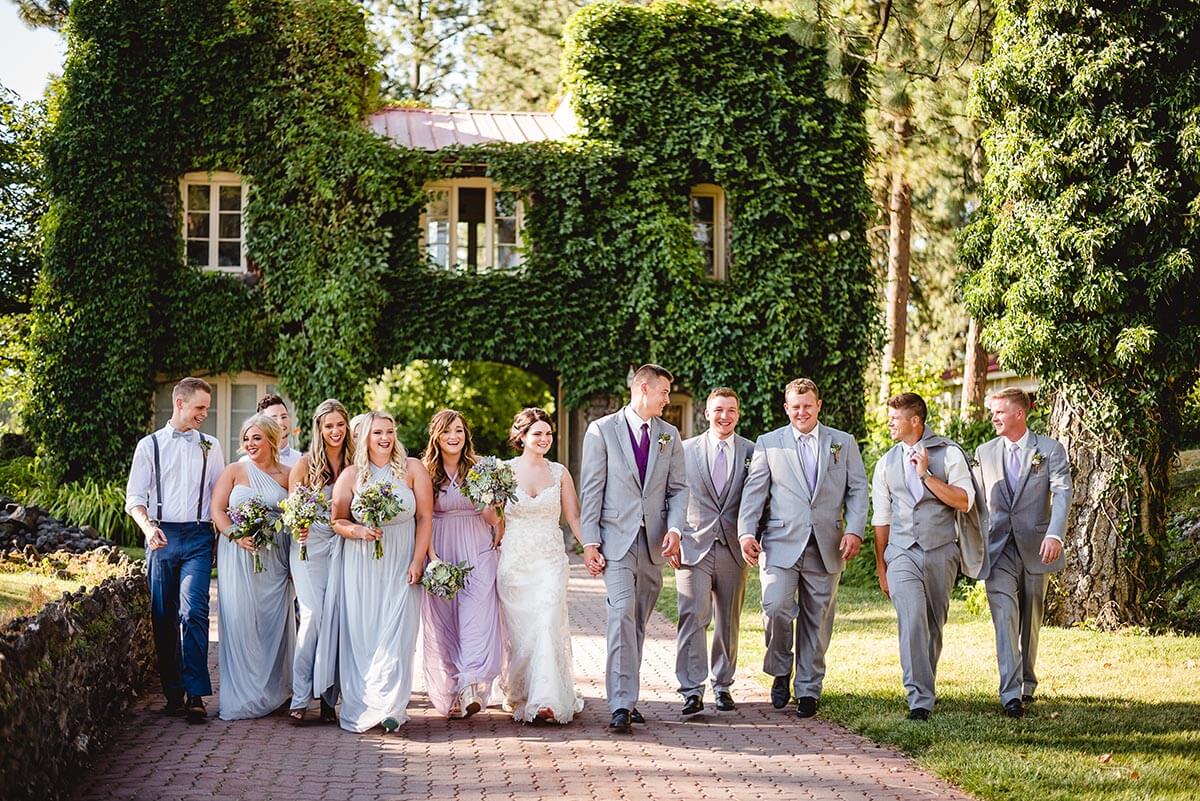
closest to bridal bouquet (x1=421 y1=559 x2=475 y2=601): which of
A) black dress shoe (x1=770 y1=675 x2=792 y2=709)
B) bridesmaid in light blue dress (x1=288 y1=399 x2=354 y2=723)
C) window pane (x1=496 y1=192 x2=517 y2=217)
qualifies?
bridesmaid in light blue dress (x1=288 y1=399 x2=354 y2=723)

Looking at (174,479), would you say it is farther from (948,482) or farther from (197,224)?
(197,224)

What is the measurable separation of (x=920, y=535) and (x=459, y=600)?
299 cm

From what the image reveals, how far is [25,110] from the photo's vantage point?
26.9 m

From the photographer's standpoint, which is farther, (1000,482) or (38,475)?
(38,475)

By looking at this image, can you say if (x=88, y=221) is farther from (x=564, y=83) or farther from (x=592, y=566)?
(x=592, y=566)

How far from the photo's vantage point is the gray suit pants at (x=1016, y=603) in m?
8.26

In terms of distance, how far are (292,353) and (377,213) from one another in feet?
8.65

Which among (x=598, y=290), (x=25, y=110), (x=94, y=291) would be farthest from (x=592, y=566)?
(x=25, y=110)

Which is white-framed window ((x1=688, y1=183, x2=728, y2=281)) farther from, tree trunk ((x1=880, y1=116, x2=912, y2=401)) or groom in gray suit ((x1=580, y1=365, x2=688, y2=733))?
groom in gray suit ((x1=580, y1=365, x2=688, y2=733))

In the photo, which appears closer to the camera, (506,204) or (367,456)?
(367,456)

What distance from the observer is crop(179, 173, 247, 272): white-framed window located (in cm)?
2097

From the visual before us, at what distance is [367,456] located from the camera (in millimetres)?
8258

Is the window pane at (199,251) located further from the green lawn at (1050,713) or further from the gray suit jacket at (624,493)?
the gray suit jacket at (624,493)

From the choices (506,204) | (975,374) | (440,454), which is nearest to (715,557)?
(440,454)
